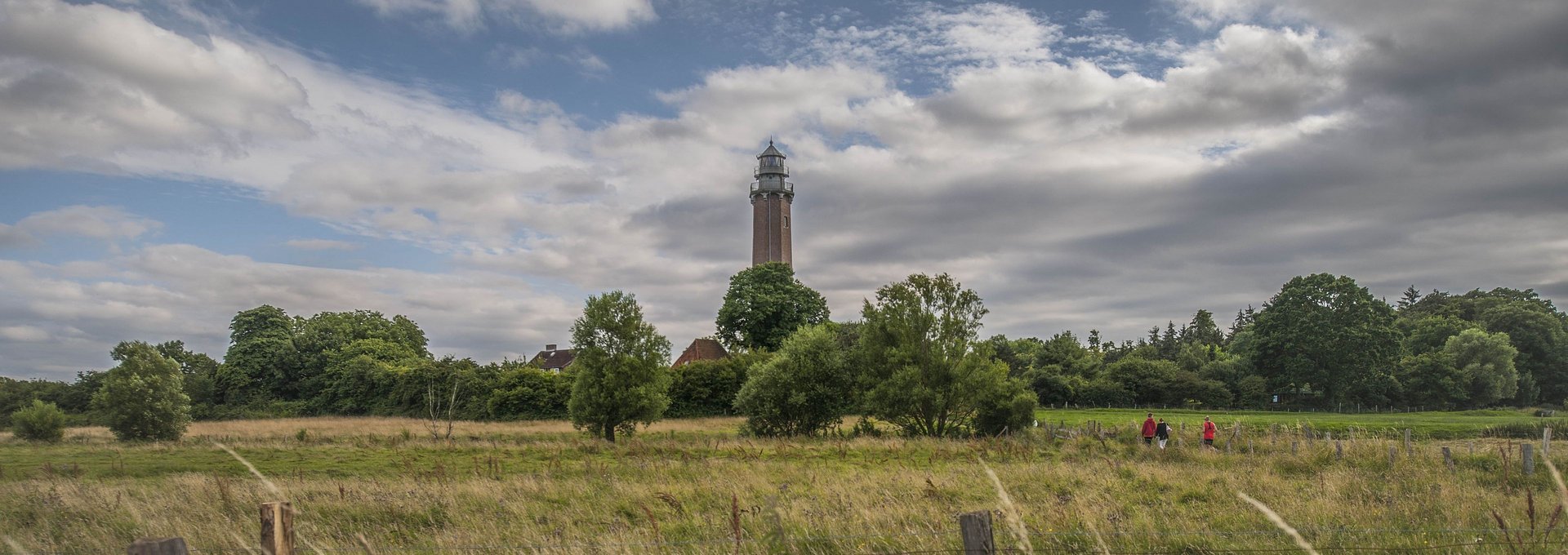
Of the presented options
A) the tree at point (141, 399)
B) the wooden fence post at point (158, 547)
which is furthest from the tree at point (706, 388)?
the wooden fence post at point (158, 547)

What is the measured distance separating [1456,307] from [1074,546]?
12369 cm

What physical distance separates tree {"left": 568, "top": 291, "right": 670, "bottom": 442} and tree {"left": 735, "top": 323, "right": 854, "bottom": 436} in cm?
414

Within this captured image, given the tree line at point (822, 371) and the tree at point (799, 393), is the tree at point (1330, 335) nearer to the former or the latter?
the tree line at point (822, 371)

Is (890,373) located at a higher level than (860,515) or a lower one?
higher

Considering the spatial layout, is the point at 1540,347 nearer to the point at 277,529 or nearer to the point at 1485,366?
the point at 1485,366

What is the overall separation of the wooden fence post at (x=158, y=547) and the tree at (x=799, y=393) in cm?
3140

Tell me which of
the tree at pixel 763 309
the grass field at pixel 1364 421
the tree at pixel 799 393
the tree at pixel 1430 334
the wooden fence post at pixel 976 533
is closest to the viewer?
the wooden fence post at pixel 976 533

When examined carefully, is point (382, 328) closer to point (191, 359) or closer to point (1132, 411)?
point (191, 359)

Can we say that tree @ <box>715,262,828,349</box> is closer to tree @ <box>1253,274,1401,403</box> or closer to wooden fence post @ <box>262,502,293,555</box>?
tree @ <box>1253,274,1401,403</box>

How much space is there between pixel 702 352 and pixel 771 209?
898 inches

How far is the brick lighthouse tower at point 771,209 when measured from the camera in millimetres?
84750

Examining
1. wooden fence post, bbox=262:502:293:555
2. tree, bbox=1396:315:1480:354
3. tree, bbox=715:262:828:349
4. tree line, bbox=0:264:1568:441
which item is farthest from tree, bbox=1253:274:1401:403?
wooden fence post, bbox=262:502:293:555

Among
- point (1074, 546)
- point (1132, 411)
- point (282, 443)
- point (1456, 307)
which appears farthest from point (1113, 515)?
point (1456, 307)

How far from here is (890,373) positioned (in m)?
36.2
